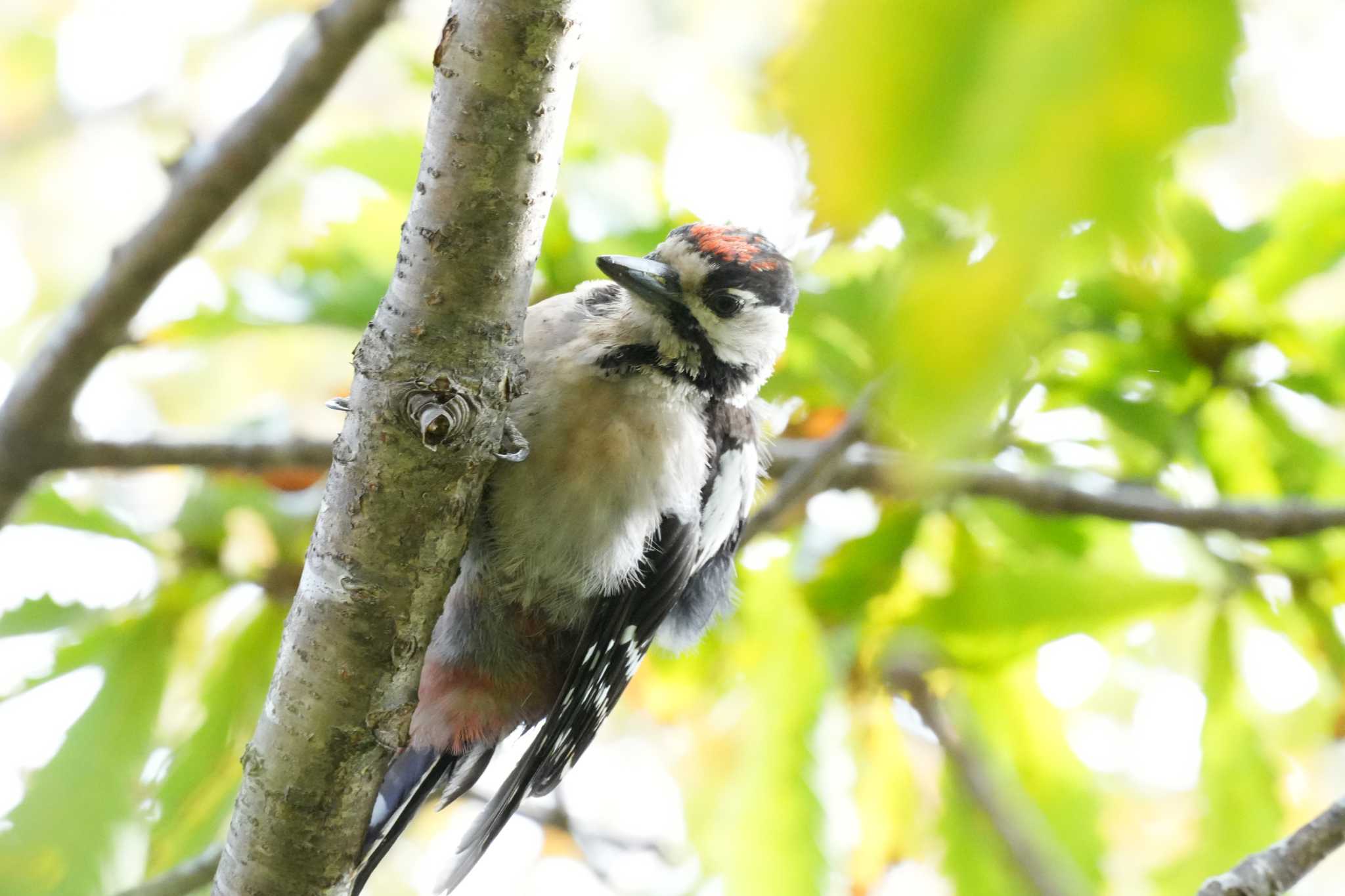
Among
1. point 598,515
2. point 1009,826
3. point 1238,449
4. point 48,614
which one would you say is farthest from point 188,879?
point 1238,449

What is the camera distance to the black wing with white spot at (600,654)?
2275 mm

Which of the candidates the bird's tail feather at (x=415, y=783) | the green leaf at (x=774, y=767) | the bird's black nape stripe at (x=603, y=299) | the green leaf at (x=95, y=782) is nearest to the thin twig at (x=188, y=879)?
the green leaf at (x=95, y=782)

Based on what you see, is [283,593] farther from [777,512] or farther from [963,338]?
[963,338]

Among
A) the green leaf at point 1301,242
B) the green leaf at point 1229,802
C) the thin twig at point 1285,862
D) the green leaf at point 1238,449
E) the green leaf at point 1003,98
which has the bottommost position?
the green leaf at point 1229,802

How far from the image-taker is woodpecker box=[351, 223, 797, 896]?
2.13 metres

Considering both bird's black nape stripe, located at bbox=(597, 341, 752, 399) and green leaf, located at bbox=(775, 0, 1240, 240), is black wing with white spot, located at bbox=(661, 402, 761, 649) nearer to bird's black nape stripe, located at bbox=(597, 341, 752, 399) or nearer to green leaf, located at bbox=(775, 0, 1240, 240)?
bird's black nape stripe, located at bbox=(597, 341, 752, 399)

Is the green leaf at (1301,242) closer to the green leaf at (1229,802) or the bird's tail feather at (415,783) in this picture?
the green leaf at (1229,802)

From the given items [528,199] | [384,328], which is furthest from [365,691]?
[528,199]

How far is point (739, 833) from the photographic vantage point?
2178mm

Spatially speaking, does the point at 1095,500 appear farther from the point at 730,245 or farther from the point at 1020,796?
the point at 730,245

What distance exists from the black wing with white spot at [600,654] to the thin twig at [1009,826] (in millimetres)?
794

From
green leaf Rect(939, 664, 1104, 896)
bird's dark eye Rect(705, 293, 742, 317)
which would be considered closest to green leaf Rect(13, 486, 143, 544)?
bird's dark eye Rect(705, 293, 742, 317)

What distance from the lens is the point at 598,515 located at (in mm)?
2154

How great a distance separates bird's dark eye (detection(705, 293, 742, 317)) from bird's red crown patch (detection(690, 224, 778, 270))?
0.26ft
